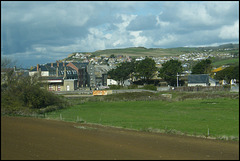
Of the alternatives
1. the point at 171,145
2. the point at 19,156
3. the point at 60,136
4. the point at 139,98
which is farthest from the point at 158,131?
the point at 139,98

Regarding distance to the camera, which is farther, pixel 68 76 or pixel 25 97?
pixel 68 76

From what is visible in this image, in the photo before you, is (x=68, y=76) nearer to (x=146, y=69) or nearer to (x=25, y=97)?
(x=146, y=69)

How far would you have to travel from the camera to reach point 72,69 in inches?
3521

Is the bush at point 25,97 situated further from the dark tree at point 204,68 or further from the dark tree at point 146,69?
the dark tree at point 204,68

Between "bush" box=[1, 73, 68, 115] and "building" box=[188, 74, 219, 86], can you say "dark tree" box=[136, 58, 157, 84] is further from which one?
"bush" box=[1, 73, 68, 115]

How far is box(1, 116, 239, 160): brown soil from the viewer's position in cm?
1287

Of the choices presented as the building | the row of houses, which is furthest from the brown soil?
the building

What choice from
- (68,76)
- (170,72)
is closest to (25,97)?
(68,76)

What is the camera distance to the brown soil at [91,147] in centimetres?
1287

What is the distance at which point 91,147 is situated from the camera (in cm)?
1477

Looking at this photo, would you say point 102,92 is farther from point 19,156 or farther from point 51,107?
point 19,156

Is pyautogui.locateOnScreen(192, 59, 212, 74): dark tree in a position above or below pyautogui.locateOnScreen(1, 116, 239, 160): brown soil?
above

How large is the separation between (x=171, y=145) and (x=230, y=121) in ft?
52.2

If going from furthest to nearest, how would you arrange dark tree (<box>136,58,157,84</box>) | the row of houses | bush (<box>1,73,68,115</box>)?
dark tree (<box>136,58,157,84</box>)
the row of houses
bush (<box>1,73,68,115</box>)
